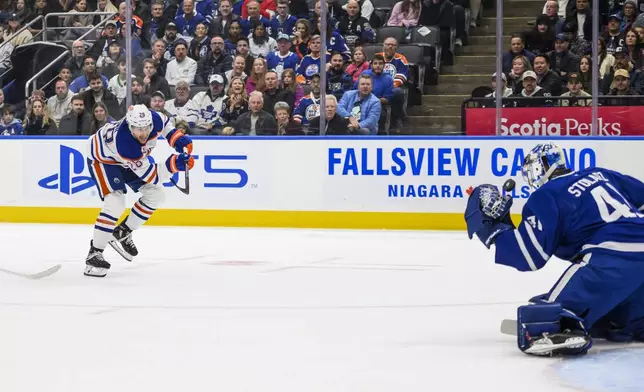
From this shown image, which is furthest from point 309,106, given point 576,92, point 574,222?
point 574,222

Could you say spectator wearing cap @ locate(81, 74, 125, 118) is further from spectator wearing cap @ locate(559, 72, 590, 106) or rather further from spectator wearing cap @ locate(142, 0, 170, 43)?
spectator wearing cap @ locate(559, 72, 590, 106)

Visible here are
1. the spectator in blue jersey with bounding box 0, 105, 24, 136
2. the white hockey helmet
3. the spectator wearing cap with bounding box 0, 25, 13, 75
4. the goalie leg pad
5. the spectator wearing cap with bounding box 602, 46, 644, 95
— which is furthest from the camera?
the spectator wearing cap with bounding box 0, 25, 13, 75

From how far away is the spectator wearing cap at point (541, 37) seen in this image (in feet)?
32.8

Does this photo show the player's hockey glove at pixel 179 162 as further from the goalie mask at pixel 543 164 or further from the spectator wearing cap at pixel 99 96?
the spectator wearing cap at pixel 99 96

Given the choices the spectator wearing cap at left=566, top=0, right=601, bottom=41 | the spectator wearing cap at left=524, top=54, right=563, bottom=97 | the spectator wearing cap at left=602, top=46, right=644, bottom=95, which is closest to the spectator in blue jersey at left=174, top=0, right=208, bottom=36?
the spectator wearing cap at left=524, top=54, right=563, bottom=97

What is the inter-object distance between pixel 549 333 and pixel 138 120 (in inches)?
149

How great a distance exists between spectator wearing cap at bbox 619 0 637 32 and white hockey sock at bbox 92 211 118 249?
4981mm

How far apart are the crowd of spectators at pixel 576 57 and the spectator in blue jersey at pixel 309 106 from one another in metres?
1.69

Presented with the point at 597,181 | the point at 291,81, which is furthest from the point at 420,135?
the point at 597,181

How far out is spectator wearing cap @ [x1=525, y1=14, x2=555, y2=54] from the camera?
9.98 meters

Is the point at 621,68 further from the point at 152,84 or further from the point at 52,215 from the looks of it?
the point at 52,215

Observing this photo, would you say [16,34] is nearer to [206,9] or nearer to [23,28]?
[23,28]

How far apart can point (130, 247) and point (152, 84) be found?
3.72 meters

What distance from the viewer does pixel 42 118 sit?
1152 centimetres
